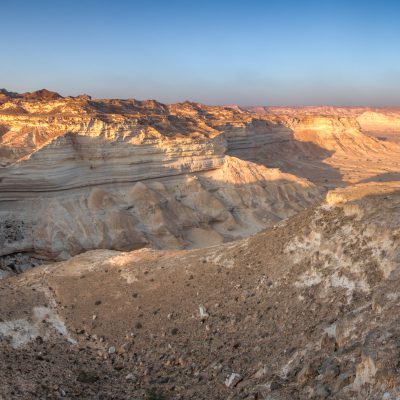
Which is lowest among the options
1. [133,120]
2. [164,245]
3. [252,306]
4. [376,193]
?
[164,245]

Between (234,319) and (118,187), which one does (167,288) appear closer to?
(234,319)

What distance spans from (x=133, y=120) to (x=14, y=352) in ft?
72.0

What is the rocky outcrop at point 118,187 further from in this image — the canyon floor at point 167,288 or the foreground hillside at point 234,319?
the foreground hillside at point 234,319

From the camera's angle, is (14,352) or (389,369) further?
(14,352)

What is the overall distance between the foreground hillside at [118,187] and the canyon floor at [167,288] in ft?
0.36

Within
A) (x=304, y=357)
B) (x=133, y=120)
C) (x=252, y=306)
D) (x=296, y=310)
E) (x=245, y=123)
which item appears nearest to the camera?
(x=304, y=357)

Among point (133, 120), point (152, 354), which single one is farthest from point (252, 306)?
point (133, 120)

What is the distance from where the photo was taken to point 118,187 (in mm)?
29672

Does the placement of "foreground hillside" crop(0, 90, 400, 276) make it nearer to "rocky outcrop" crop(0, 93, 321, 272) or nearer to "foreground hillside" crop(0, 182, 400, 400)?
"rocky outcrop" crop(0, 93, 321, 272)

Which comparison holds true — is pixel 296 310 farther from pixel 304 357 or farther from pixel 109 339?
pixel 109 339

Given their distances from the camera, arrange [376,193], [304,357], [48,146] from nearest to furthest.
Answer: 1. [304,357]
2. [376,193]
3. [48,146]

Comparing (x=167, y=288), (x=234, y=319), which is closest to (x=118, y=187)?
(x=167, y=288)

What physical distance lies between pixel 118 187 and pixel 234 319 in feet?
62.2

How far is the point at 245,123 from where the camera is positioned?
57.7 m
